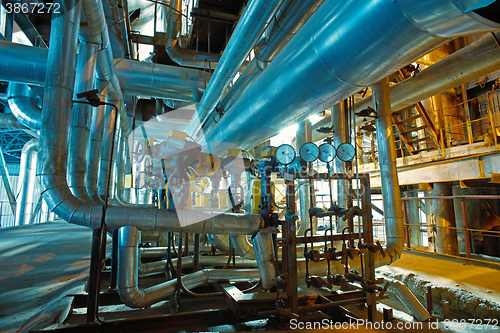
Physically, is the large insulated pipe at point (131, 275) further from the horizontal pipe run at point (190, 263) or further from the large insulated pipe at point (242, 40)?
the large insulated pipe at point (242, 40)

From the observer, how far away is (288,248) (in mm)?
3023

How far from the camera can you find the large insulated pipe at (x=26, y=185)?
10.7 metres

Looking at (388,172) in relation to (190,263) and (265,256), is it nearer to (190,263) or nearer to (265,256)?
(265,256)

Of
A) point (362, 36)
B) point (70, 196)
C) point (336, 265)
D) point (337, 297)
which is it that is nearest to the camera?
point (362, 36)

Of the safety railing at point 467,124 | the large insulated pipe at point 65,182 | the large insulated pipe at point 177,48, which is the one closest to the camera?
the large insulated pipe at point 65,182

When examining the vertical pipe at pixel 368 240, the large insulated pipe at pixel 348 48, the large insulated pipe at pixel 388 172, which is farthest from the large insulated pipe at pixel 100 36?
the large insulated pipe at pixel 388 172

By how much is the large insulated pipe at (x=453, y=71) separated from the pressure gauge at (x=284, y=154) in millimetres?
4282

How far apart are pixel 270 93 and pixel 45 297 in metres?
3.77

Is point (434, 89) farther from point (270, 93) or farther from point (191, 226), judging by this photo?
point (191, 226)

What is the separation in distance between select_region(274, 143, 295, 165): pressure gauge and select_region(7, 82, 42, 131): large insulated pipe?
6.99m

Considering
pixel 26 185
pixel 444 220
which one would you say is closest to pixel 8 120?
pixel 26 185

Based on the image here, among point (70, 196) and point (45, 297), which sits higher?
point (70, 196)

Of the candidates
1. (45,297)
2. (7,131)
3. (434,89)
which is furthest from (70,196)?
(7,131)

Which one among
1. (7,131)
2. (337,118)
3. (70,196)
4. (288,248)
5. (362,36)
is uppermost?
(7,131)
